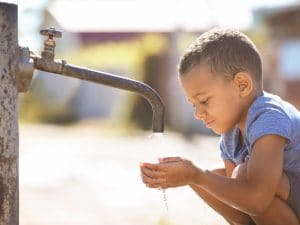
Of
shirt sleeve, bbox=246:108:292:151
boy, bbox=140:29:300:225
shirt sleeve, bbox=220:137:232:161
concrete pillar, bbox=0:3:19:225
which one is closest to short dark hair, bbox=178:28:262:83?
boy, bbox=140:29:300:225

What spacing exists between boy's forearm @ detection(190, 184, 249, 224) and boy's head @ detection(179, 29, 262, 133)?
29 cm

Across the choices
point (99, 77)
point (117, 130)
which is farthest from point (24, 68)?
point (117, 130)

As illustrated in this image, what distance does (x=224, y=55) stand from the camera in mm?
2309

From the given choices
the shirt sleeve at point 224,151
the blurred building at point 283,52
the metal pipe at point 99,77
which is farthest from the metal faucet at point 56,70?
the blurred building at point 283,52

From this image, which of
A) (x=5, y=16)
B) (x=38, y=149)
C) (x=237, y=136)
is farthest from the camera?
(x=38, y=149)

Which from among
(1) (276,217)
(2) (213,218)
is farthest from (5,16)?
(2) (213,218)

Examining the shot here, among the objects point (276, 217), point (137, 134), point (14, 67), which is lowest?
point (137, 134)

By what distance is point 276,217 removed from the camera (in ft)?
7.51

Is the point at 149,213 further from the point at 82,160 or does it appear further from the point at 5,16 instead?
the point at 82,160

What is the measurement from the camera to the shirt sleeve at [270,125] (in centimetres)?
218

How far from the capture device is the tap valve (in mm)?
2031

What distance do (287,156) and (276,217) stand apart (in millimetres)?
170

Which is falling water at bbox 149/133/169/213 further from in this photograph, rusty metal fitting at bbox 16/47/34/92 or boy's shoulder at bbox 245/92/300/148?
rusty metal fitting at bbox 16/47/34/92

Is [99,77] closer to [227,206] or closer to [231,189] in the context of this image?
[231,189]
